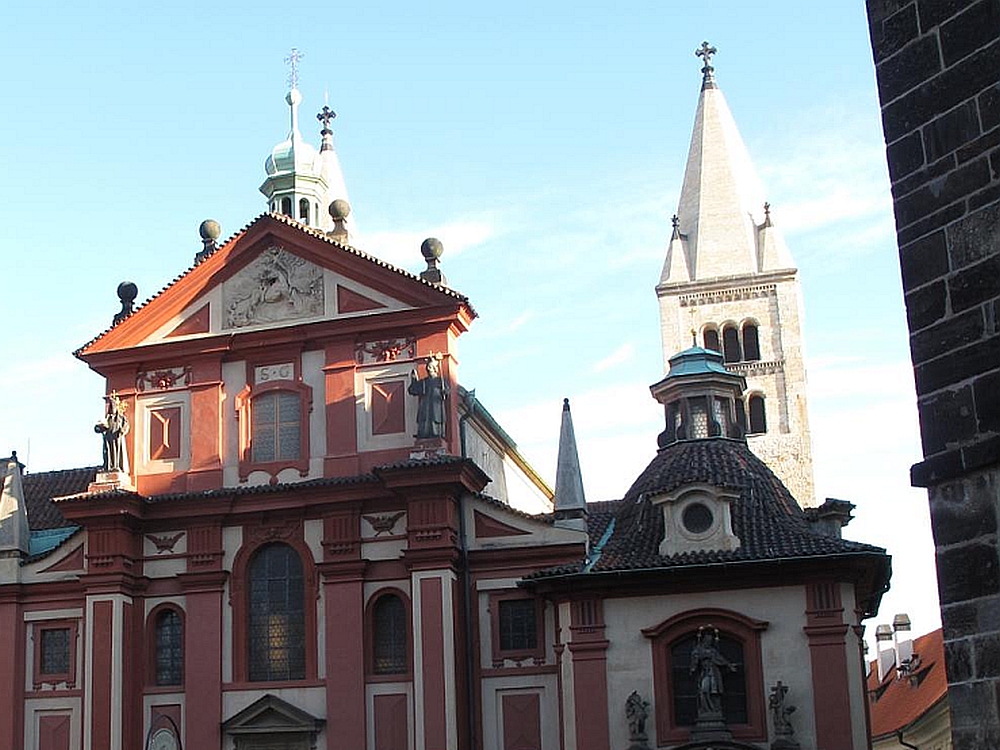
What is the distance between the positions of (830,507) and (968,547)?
20924mm

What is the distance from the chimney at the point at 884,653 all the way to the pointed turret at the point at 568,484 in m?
28.7

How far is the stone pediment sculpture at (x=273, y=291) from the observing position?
3016 centimetres

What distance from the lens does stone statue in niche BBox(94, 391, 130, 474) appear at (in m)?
29.9

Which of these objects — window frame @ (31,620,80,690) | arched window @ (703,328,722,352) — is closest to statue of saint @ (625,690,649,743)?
window frame @ (31,620,80,690)

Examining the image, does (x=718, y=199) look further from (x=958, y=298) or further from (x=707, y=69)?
(x=958, y=298)

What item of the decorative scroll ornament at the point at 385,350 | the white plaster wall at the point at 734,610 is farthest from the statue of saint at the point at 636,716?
the decorative scroll ornament at the point at 385,350

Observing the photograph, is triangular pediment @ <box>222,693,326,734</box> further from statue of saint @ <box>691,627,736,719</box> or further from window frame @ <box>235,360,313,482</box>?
statue of saint @ <box>691,627,736,719</box>

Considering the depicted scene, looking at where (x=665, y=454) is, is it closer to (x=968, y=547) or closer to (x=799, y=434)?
(x=968, y=547)

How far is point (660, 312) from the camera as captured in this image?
6297 cm

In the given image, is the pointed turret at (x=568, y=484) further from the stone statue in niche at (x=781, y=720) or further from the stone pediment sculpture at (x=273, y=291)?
the stone pediment sculpture at (x=273, y=291)

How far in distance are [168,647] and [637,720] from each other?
32.6 ft

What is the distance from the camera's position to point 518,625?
2747cm

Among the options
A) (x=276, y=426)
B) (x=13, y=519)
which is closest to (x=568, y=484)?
(x=276, y=426)

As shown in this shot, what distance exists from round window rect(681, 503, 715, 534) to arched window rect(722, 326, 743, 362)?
3555 cm
